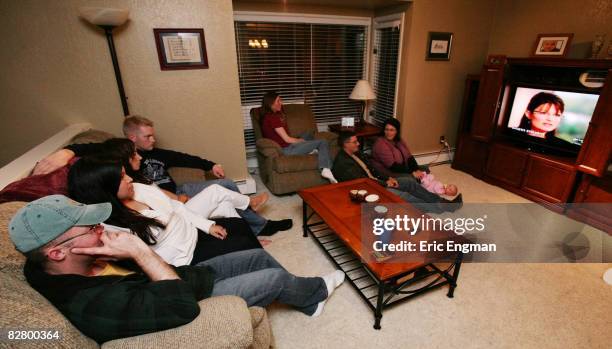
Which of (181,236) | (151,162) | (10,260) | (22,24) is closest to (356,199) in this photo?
(181,236)

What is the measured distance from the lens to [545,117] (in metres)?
2.89

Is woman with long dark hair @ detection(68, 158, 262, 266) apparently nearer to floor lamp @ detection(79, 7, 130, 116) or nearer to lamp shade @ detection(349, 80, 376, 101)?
floor lamp @ detection(79, 7, 130, 116)

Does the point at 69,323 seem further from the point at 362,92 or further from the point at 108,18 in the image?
the point at 362,92

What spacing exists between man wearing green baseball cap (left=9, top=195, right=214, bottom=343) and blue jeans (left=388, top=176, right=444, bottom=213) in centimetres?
213

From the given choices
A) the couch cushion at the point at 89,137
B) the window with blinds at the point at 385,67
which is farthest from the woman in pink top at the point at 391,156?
the couch cushion at the point at 89,137

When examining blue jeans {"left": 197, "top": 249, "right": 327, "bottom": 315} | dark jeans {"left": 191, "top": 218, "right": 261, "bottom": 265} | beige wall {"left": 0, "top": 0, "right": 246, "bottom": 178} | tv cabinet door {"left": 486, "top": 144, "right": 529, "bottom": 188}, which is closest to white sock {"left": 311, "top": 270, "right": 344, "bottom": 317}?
blue jeans {"left": 197, "top": 249, "right": 327, "bottom": 315}

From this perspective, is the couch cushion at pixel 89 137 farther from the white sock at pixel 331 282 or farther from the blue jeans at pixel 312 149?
the white sock at pixel 331 282

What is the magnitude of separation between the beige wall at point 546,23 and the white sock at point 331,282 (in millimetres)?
3332

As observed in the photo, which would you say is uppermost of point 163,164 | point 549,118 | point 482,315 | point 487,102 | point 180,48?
point 180,48

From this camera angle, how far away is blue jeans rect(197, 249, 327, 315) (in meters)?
1.34

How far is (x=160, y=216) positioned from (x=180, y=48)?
1714 millimetres

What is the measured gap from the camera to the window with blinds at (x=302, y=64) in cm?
363

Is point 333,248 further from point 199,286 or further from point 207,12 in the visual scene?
point 207,12

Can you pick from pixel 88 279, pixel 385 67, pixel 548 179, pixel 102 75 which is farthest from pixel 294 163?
pixel 548 179
